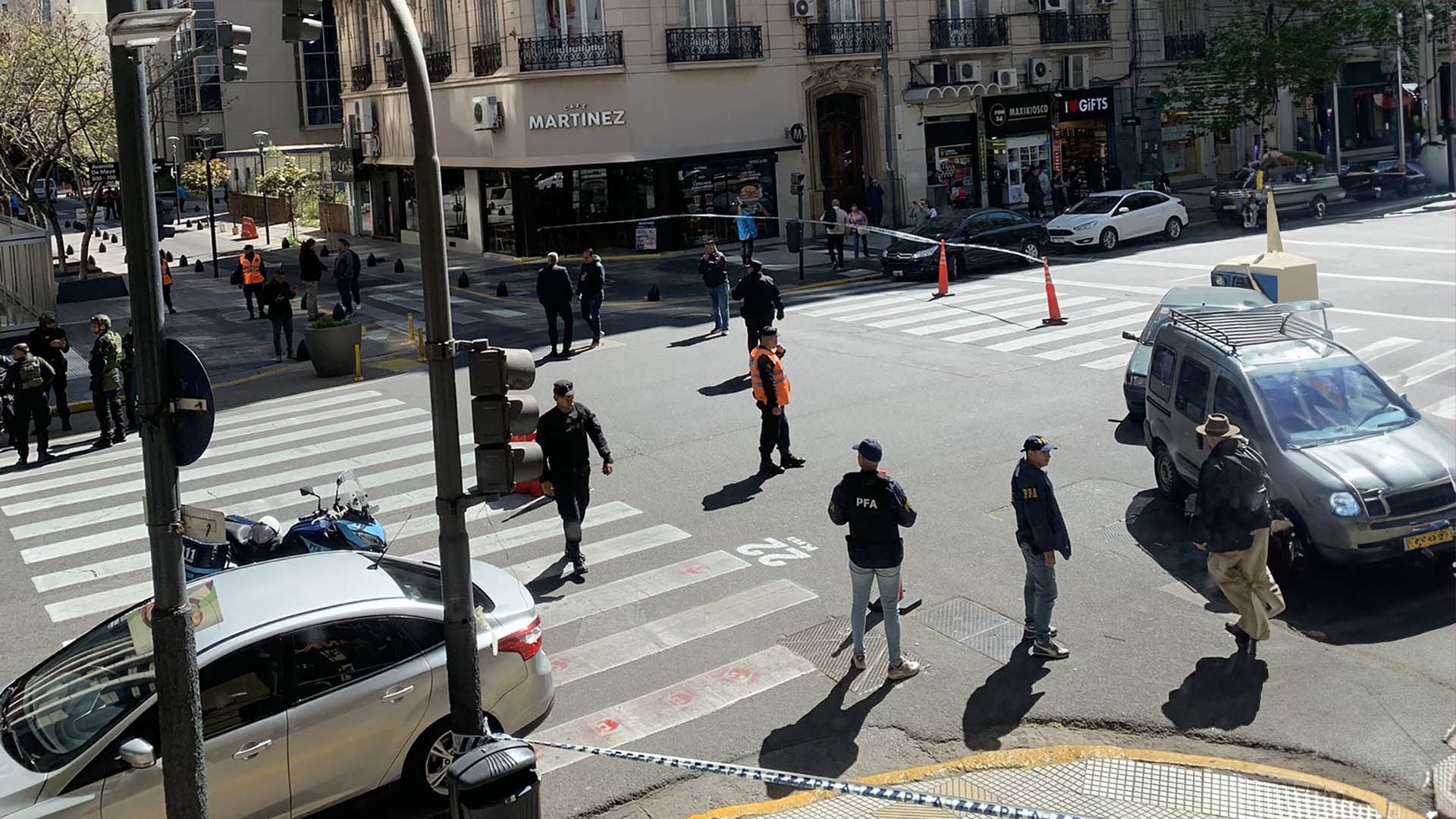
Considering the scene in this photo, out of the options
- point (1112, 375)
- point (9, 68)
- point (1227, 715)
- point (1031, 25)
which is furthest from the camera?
point (1031, 25)

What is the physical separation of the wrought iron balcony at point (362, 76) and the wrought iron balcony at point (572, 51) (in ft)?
43.6

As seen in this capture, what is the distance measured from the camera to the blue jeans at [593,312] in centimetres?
2306

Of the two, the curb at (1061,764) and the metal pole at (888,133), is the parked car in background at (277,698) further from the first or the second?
the metal pole at (888,133)

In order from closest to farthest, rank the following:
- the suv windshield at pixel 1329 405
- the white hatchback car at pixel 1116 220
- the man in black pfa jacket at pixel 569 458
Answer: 1. the suv windshield at pixel 1329 405
2. the man in black pfa jacket at pixel 569 458
3. the white hatchback car at pixel 1116 220

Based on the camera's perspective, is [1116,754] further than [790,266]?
No

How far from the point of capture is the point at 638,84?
38.4 metres

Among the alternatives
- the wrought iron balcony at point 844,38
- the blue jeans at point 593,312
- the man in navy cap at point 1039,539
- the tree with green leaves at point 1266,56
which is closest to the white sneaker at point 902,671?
the man in navy cap at point 1039,539

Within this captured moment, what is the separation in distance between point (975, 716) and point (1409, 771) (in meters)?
2.60

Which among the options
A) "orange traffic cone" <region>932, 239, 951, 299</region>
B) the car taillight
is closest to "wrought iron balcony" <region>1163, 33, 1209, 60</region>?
"orange traffic cone" <region>932, 239, 951, 299</region>

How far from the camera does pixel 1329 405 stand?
12.2m

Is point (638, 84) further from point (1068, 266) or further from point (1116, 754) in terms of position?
point (1116, 754)

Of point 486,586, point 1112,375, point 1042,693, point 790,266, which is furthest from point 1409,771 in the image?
point 790,266

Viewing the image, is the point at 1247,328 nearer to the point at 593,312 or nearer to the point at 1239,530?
the point at 1239,530

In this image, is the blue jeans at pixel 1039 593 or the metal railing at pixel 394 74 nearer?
the blue jeans at pixel 1039 593
